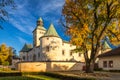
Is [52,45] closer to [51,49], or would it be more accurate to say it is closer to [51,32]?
[51,49]

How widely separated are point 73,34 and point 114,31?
661 centimetres

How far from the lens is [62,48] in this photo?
88.8 meters

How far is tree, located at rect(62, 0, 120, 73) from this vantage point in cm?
3317

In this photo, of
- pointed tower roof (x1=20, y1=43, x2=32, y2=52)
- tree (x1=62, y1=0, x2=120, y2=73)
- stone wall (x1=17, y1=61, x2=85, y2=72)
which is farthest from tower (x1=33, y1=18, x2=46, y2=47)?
tree (x1=62, y1=0, x2=120, y2=73)

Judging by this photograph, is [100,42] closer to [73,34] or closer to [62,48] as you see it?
[73,34]

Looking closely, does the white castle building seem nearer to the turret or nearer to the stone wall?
the turret

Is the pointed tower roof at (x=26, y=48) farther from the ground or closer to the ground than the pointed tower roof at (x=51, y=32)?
closer to the ground

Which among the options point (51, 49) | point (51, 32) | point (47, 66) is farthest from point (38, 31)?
point (47, 66)

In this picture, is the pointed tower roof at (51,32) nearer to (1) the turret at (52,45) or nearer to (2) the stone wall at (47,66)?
(1) the turret at (52,45)

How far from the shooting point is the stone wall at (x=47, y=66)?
45656 millimetres

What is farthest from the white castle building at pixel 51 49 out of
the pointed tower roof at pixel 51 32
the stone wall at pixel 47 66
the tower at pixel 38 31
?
the stone wall at pixel 47 66

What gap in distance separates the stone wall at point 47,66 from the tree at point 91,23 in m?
12.0

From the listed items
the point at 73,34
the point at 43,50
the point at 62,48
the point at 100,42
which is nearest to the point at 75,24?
the point at 73,34

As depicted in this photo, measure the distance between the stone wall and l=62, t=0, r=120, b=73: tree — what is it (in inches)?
472
